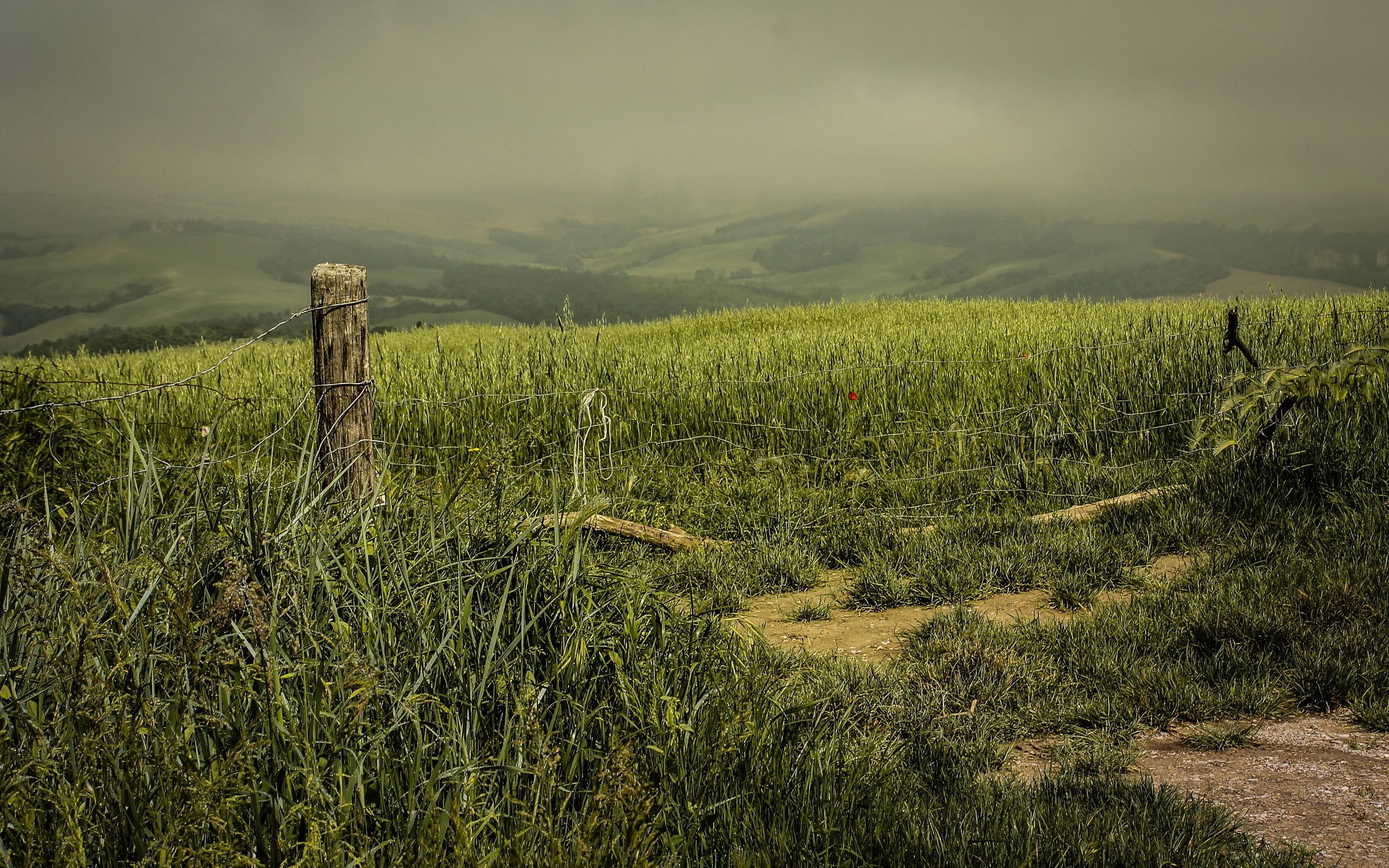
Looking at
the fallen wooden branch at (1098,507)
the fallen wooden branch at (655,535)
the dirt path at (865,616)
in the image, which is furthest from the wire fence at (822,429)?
the dirt path at (865,616)

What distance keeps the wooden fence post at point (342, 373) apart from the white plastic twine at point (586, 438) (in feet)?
3.15

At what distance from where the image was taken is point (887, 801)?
2.38m

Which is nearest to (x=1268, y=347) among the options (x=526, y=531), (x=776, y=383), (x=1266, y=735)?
(x=776, y=383)

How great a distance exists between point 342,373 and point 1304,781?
13.5 feet

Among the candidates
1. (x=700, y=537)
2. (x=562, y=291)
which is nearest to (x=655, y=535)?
(x=700, y=537)

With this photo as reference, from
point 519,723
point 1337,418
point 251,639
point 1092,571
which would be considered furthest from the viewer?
point 1337,418

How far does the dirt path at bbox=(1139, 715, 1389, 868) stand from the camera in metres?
2.50

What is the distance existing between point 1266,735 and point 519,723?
8.75 feet

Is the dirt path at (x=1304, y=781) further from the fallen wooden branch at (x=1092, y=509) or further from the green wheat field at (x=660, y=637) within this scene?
the fallen wooden branch at (x=1092, y=509)

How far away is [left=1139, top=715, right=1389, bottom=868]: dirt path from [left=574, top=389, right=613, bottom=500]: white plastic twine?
7.77 ft

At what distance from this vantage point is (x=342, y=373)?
418 cm

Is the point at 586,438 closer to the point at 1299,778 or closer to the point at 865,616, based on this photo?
the point at 865,616

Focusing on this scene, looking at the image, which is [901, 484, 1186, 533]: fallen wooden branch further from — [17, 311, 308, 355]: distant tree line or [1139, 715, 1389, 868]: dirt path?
[17, 311, 308, 355]: distant tree line

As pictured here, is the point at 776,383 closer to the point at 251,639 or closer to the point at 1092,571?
the point at 1092,571
